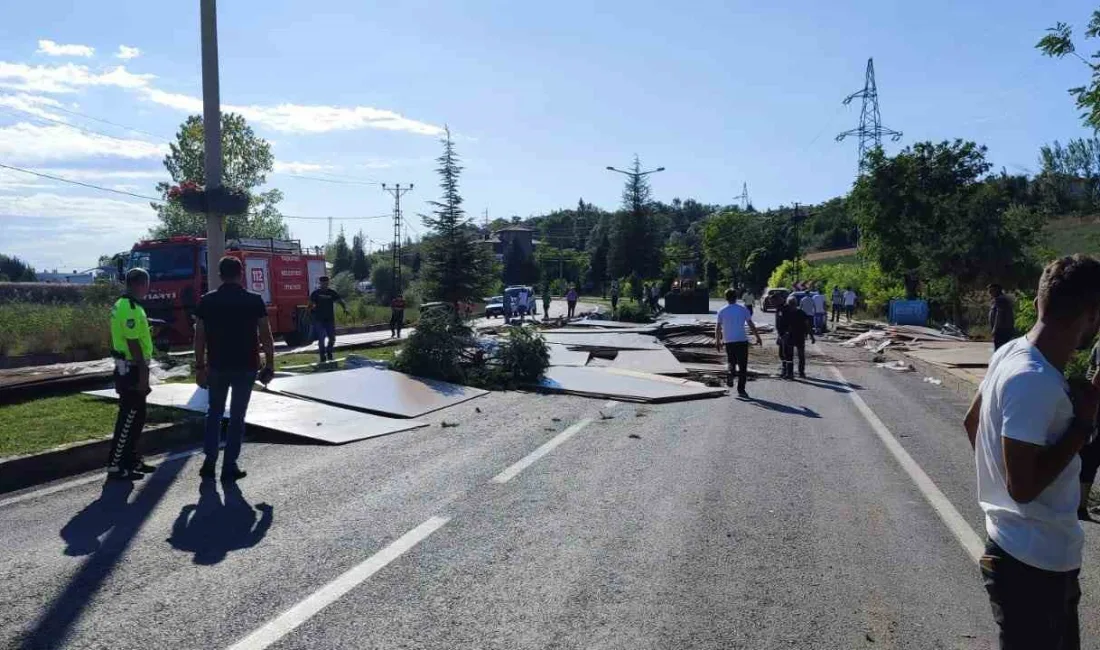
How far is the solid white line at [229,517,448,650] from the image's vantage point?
13.9ft

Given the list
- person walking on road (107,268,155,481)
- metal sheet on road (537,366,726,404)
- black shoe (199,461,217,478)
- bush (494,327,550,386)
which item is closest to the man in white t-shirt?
black shoe (199,461,217,478)

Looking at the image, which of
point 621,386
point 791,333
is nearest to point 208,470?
point 621,386

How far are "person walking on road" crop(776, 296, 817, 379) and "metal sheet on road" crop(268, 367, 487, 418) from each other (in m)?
6.67

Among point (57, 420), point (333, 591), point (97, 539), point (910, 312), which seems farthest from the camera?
point (910, 312)

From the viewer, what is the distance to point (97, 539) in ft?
19.3

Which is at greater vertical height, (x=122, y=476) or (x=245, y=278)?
(x=245, y=278)

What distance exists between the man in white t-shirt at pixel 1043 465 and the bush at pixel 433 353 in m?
12.5

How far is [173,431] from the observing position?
956 cm

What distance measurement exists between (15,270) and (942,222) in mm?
89942

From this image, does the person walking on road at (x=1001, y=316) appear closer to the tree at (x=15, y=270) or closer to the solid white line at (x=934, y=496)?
the solid white line at (x=934, y=496)

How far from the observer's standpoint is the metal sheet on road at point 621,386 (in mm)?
13722

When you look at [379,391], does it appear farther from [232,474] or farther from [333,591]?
[333,591]

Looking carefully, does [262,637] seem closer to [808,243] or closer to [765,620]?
[765,620]

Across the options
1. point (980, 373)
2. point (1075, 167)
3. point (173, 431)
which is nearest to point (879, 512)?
point (173, 431)
